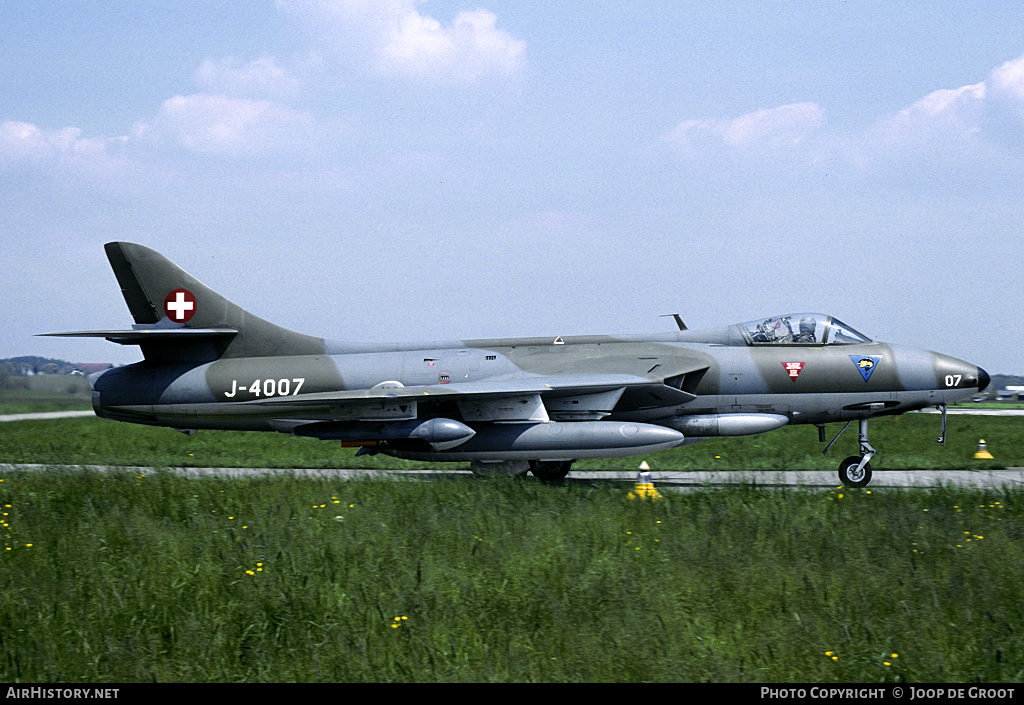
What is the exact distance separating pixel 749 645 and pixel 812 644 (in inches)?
14.6

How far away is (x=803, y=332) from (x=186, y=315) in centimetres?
1062

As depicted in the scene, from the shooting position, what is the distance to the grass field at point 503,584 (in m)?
4.70

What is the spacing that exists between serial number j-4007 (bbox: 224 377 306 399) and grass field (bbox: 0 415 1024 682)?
3.48m

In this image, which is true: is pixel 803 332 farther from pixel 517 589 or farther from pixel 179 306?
pixel 179 306

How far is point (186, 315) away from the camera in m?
14.4

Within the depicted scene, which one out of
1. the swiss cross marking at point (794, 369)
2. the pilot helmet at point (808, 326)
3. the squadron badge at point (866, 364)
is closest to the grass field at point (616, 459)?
the swiss cross marking at point (794, 369)

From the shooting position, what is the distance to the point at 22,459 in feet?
55.1

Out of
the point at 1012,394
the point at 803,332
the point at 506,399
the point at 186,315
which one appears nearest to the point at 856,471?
the point at 803,332

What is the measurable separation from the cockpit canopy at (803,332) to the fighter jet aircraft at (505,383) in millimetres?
19

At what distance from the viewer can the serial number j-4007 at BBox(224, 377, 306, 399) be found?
13.8m

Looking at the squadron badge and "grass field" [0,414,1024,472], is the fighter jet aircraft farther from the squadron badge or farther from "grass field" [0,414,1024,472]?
"grass field" [0,414,1024,472]

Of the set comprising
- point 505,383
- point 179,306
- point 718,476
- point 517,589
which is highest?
point 179,306

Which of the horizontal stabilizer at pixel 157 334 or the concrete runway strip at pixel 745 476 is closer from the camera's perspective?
the concrete runway strip at pixel 745 476

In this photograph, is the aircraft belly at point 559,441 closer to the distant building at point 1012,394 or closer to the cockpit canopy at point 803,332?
the cockpit canopy at point 803,332
